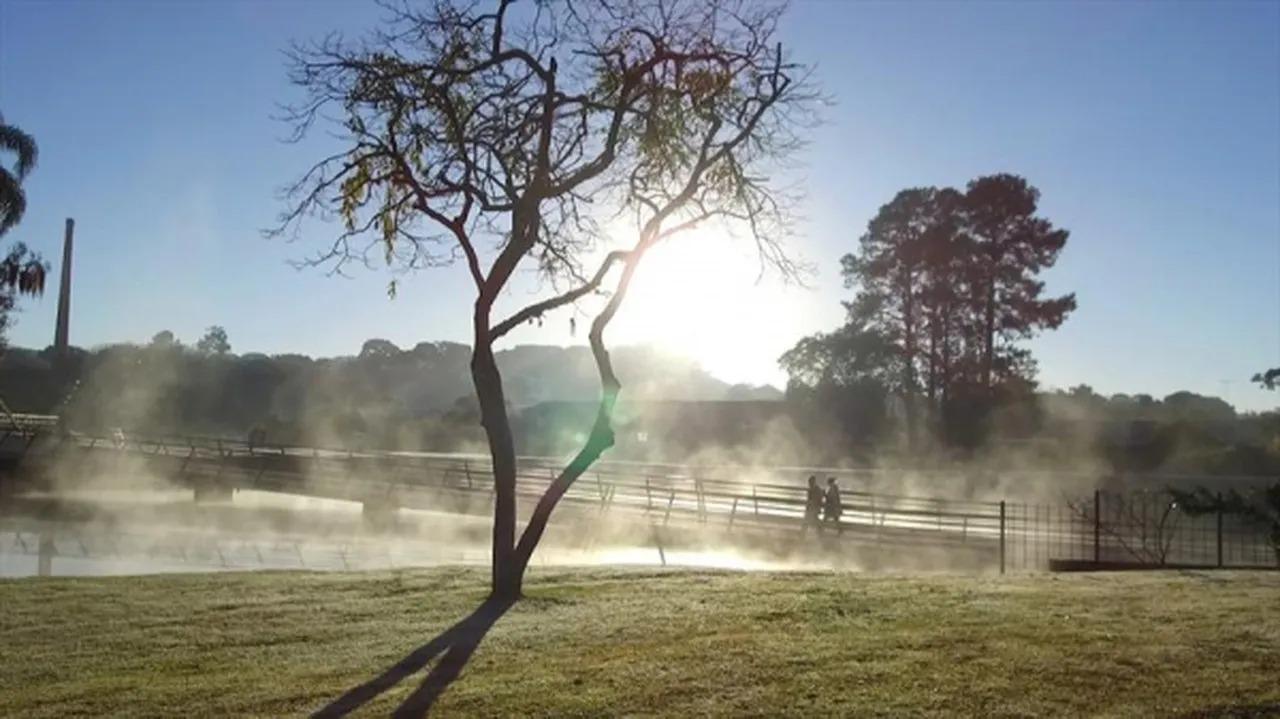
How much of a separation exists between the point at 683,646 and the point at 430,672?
1994 millimetres

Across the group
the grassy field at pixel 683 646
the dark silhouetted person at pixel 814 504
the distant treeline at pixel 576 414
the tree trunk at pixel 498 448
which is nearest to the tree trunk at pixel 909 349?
the distant treeline at pixel 576 414

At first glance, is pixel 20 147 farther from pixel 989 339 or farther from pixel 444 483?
pixel 989 339

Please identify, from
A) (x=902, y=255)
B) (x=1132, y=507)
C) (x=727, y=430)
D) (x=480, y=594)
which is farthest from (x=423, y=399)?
(x=480, y=594)

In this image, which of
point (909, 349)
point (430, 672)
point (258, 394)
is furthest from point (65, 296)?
point (430, 672)

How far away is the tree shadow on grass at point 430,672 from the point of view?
318 inches

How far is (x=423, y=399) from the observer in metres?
120

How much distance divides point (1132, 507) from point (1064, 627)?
594 inches

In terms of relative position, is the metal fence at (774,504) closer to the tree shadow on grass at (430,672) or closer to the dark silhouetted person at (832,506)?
the dark silhouetted person at (832,506)

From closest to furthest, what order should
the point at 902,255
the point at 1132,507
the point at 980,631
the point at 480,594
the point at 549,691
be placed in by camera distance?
the point at 549,691 < the point at 980,631 < the point at 480,594 < the point at 1132,507 < the point at 902,255

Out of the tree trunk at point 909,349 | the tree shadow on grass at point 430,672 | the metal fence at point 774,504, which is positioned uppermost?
the tree trunk at point 909,349

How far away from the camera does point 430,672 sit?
30.4ft

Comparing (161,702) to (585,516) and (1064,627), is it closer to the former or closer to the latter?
(1064,627)

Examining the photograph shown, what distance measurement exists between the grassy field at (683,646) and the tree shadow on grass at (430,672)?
125mm

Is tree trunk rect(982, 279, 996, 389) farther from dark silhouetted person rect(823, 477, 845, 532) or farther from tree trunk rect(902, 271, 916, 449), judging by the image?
dark silhouetted person rect(823, 477, 845, 532)
